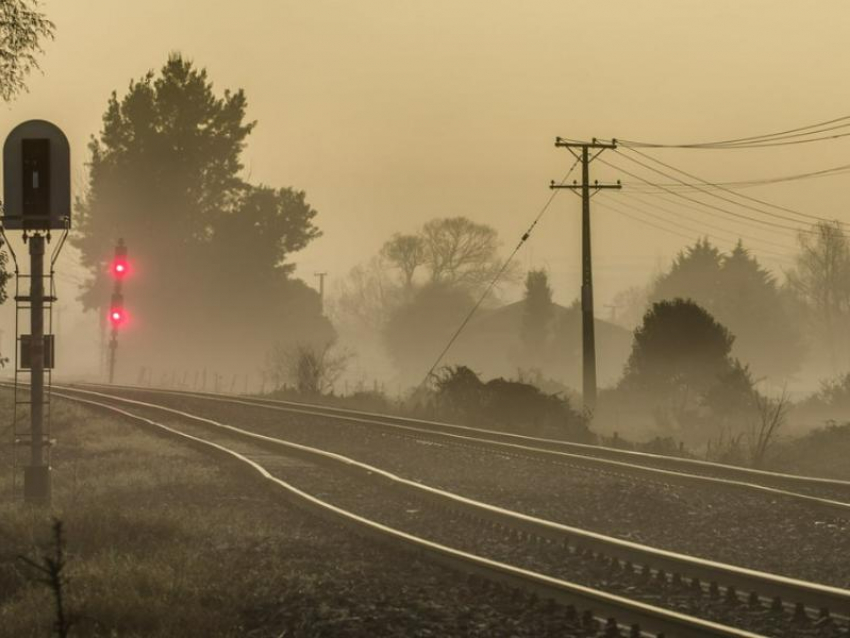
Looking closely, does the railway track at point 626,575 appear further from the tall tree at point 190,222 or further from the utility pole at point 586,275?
the tall tree at point 190,222

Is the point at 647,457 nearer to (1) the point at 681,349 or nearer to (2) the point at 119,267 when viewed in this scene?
(1) the point at 681,349

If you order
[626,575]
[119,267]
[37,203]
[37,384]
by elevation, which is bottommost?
[626,575]

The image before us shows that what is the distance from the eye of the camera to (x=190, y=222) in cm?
6184

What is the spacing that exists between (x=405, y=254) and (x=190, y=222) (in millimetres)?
42286

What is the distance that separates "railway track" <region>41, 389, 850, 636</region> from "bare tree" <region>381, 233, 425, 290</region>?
292 feet

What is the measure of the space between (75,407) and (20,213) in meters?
14.2

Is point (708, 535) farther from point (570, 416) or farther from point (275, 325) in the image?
point (275, 325)

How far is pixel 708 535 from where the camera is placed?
1117cm

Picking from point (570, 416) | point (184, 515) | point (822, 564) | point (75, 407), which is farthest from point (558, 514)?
point (75, 407)

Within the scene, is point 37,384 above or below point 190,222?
below

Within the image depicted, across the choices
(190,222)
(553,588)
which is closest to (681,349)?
(553,588)

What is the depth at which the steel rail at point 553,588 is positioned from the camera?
7113mm

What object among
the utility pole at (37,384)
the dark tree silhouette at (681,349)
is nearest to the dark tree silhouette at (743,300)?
the dark tree silhouette at (681,349)

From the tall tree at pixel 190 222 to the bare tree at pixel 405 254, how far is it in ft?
127
